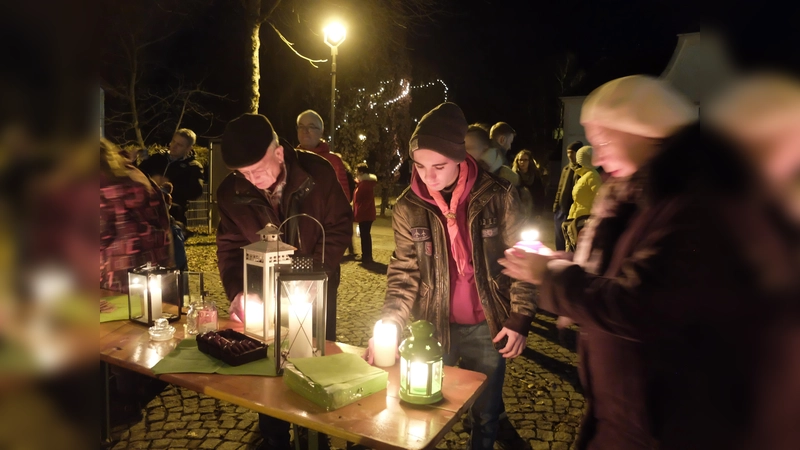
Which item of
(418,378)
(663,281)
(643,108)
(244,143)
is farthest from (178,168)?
(663,281)

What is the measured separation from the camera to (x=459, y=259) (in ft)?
8.66

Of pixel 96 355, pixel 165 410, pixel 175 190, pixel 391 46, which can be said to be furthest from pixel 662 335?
pixel 391 46

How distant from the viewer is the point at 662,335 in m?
1.40

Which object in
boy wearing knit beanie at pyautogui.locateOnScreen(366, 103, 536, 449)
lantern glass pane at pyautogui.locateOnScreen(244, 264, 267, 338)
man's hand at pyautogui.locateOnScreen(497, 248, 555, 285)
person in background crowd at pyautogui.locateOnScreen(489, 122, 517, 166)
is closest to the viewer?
man's hand at pyautogui.locateOnScreen(497, 248, 555, 285)

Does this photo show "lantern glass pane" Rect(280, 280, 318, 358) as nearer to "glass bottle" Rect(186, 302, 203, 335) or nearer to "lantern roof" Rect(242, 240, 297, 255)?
"lantern roof" Rect(242, 240, 297, 255)

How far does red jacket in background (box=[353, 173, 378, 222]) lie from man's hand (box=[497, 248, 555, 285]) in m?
7.23

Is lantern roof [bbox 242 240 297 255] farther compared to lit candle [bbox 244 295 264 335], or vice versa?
lit candle [bbox 244 295 264 335]

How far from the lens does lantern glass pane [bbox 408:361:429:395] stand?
1918 mm

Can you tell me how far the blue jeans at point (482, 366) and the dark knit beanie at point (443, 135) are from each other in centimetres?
88

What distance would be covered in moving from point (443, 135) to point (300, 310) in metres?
1.04

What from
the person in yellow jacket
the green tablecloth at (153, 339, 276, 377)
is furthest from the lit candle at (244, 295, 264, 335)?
the person in yellow jacket

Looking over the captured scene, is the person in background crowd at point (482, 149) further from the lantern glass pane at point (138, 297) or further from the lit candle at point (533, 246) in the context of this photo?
the lantern glass pane at point (138, 297)

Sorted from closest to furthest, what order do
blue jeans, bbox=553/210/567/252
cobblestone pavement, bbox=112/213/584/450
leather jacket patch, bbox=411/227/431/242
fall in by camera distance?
1. leather jacket patch, bbox=411/227/431/242
2. cobblestone pavement, bbox=112/213/584/450
3. blue jeans, bbox=553/210/567/252

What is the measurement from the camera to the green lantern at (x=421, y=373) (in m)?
1.91
